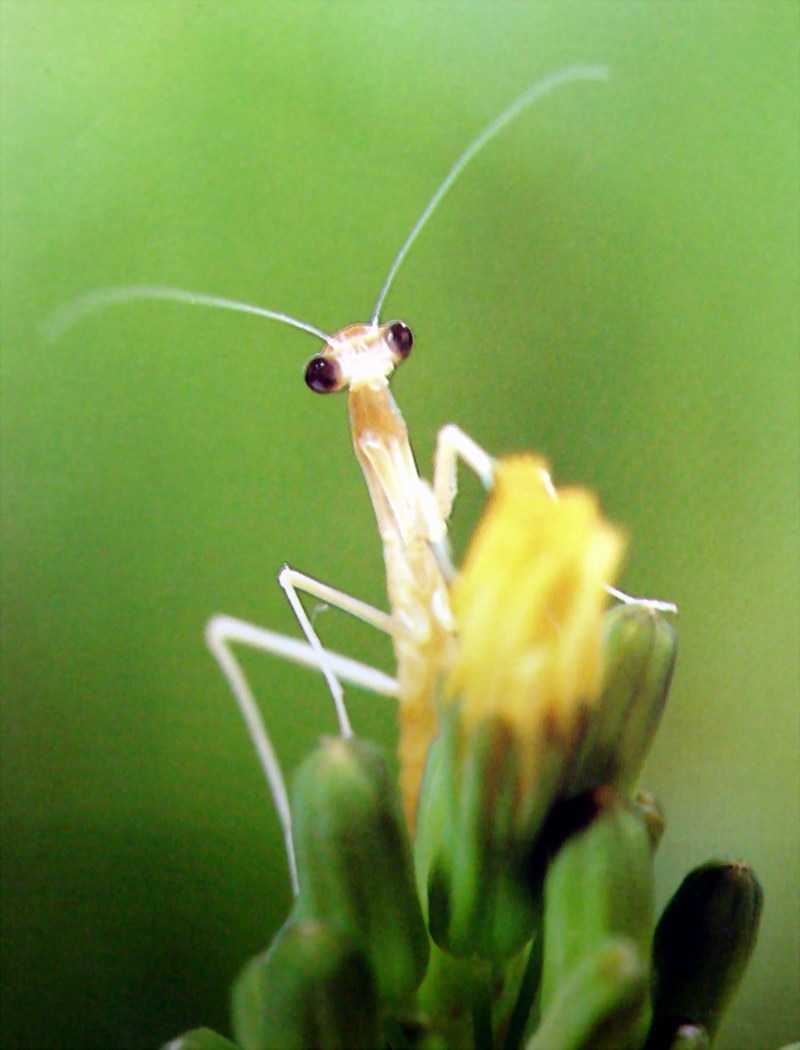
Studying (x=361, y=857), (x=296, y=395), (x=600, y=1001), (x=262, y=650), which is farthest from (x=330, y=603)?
(x=600, y=1001)

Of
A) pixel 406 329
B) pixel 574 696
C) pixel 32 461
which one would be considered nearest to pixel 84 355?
pixel 32 461

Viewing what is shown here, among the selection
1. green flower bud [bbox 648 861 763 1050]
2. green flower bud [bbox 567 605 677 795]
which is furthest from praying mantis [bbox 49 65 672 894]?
green flower bud [bbox 648 861 763 1050]

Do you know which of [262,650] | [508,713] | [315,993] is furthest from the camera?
[262,650]

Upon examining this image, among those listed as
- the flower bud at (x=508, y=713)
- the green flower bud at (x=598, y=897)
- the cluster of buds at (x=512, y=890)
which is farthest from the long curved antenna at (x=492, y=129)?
the green flower bud at (x=598, y=897)

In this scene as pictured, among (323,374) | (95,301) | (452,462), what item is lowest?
(452,462)

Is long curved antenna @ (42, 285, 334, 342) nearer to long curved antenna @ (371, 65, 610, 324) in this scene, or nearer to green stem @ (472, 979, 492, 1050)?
long curved antenna @ (371, 65, 610, 324)

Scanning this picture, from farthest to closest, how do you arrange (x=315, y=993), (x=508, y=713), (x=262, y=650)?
(x=262, y=650) < (x=508, y=713) < (x=315, y=993)

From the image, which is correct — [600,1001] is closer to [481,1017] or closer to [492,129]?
[481,1017]

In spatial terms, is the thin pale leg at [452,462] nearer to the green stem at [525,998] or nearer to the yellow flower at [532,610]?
the yellow flower at [532,610]
